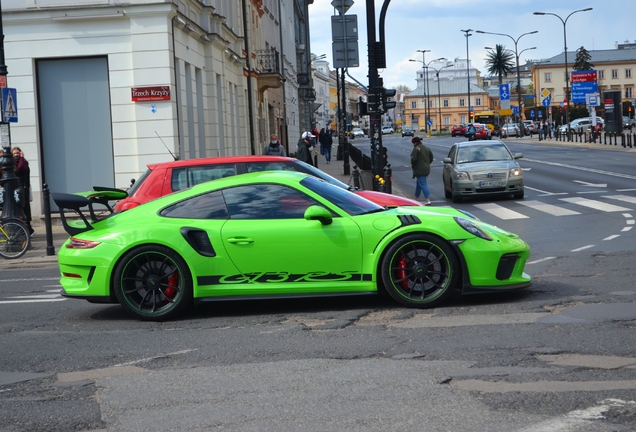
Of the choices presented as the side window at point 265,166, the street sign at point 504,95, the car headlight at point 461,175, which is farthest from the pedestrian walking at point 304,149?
the street sign at point 504,95

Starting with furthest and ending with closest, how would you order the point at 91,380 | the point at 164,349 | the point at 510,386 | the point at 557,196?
the point at 557,196, the point at 164,349, the point at 91,380, the point at 510,386

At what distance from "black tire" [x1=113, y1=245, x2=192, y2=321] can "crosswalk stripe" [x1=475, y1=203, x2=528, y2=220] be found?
11383 mm

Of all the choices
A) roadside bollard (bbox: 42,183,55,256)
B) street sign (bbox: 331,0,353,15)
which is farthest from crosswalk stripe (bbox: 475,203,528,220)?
roadside bollard (bbox: 42,183,55,256)

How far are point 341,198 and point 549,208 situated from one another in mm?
12615

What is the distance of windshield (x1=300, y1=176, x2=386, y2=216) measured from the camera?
27.2 feet

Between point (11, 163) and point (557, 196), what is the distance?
13.5 meters

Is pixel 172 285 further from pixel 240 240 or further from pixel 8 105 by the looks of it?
pixel 8 105

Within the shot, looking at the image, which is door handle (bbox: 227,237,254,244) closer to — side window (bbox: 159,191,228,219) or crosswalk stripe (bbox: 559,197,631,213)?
side window (bbox: 159,191,228,219)

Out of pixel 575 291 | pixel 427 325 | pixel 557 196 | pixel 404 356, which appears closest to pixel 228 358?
pixel 404 356

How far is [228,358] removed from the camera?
649 cm

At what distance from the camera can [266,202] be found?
8.29m

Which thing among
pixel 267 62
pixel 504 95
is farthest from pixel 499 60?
pixel 267 62

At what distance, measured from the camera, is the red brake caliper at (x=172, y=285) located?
811 cm

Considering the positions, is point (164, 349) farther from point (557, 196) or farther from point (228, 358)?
point (557, 196)
